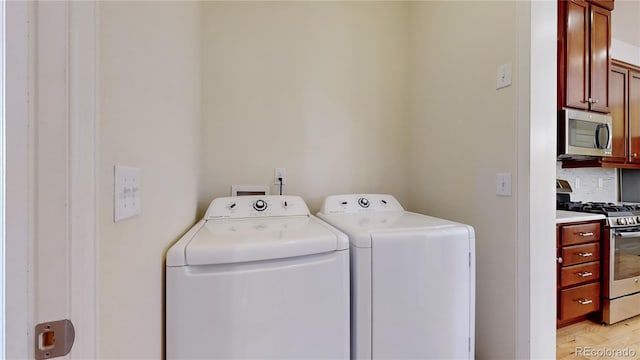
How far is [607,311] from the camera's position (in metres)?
2.00

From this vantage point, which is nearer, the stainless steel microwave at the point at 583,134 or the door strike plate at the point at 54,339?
the door strike plate at the point at 54,339

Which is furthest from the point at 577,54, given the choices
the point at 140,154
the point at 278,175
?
the point at 140,154

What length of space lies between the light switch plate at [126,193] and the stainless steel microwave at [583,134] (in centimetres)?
254

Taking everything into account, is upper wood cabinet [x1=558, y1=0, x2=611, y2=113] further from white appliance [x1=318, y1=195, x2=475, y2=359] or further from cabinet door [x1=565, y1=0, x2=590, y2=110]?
white appliance [x1=318, y1=195, x2=475, y2=359]

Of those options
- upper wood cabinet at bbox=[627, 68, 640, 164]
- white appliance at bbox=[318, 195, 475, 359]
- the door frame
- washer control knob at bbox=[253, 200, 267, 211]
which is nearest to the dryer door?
white appliance at bbox=[318, 195, 475, 359]

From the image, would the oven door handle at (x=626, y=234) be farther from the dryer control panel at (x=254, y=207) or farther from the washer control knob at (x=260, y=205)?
the washer control knob at (x=260, y=205)

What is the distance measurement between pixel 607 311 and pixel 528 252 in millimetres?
1549

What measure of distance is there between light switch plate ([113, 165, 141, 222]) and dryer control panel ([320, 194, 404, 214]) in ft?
3.76

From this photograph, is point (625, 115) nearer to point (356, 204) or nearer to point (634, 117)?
point (634, 117)

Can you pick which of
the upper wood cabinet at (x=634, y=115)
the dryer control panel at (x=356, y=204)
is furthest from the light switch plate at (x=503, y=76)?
the upper wood cabinet at (x=634, y=115)

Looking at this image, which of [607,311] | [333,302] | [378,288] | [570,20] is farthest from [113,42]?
[607,311]

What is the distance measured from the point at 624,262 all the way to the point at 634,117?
1433 millimetres

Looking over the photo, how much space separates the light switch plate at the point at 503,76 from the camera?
51.6 inches

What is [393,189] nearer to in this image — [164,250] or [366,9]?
[366,9]
